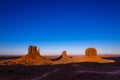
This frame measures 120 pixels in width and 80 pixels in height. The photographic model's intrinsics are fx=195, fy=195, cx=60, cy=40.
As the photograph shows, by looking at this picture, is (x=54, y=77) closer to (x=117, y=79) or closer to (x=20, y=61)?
(x=117, y=79)

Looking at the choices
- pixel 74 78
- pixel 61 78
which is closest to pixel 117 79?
pixel 74 78

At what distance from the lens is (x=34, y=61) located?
199 meters

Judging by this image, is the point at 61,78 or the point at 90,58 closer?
the point at 61,78

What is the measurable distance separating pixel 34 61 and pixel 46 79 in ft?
526

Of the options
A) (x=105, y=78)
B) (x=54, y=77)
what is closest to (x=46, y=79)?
(x=54, y=77)

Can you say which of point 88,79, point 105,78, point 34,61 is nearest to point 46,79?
A: point 88,79

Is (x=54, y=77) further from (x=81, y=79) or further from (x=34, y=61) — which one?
(x=34, y=61)

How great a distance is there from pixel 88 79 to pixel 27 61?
164m

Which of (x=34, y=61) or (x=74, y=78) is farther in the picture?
(x=34, y=61)

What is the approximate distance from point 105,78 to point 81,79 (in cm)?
581

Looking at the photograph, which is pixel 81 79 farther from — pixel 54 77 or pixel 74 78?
pixel 54 77

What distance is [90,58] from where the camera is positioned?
199 meters

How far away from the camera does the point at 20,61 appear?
199875 mm

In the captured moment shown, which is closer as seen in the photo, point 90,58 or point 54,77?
point 54,77
